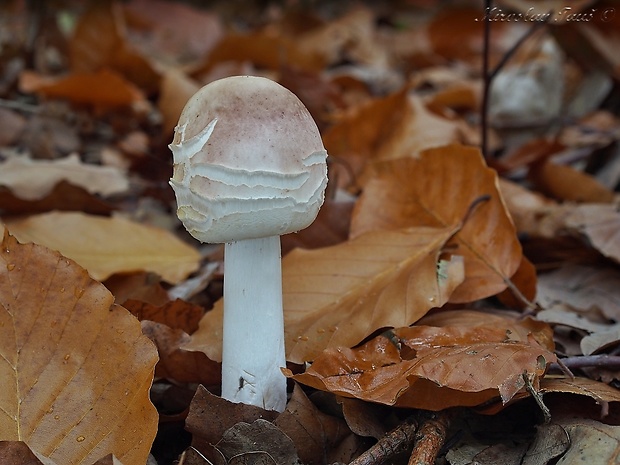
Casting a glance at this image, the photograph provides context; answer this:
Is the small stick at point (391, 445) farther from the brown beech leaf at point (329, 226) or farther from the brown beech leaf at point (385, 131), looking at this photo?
the brown beech leaf at point (385, 131)

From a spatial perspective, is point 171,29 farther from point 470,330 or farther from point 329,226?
Answer: point 470,330

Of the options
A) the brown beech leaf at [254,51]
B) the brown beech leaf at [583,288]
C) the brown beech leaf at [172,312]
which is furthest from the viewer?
the brown beech leaf at [254,51]

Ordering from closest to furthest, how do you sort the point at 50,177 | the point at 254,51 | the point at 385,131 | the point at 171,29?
the point at 50,177 < the point at 385,131 < the point at 254,51 < the point at 171,29

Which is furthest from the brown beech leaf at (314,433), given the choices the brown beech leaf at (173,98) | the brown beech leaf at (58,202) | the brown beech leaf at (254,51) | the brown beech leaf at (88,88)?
the brown beech leaf at (254,51)

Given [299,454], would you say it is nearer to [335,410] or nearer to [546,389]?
[335,410]

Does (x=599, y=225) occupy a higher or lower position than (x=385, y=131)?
higher

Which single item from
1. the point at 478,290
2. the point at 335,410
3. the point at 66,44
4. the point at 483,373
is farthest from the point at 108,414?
the point at 66,44

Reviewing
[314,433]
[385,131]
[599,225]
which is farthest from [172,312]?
[385,131]

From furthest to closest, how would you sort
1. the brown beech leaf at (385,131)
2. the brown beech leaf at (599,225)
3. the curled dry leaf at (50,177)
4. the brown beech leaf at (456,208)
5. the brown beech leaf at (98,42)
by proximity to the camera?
the brown beech leaf at (98,42)
the brown beech leaf at (385,131)
the curled dry leaf at (50,177)
the brown beech leaf at (599,225)
the brown beech leaf at (456,208)
